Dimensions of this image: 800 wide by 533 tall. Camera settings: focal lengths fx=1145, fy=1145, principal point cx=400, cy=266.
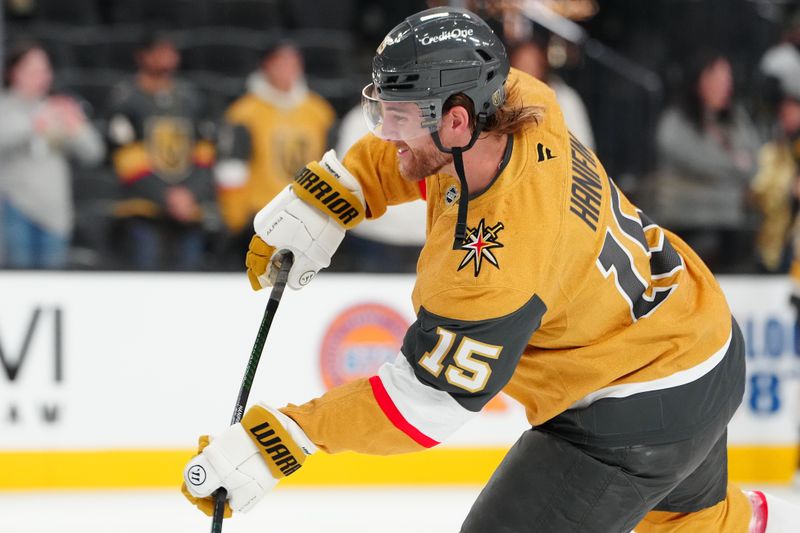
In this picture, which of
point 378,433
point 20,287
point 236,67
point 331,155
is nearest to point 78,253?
point 20,287

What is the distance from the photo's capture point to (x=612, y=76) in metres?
6.41

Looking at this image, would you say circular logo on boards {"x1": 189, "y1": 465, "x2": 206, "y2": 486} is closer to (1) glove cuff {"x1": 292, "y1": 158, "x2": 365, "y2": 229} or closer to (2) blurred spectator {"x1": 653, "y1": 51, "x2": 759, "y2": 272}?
(1) glove cuff {"x1": 292, "y1": 158, "x2": 365, "y2": 229}

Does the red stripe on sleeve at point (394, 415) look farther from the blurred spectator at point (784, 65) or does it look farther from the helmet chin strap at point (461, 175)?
the blurred spectator at point (784, 65)

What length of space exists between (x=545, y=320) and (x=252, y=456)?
65cm

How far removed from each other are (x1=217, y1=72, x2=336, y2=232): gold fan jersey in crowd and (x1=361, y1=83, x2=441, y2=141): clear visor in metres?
2.75

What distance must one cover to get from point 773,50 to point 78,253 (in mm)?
3880

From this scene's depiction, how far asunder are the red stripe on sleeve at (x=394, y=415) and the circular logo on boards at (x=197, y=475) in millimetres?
385

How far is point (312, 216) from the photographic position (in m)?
2.78

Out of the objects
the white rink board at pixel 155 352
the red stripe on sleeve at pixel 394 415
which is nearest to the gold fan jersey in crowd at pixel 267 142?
the white rink board at pixel 155 352

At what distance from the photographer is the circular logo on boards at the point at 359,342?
4.64 metres

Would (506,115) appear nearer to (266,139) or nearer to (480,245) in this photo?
(480,245)

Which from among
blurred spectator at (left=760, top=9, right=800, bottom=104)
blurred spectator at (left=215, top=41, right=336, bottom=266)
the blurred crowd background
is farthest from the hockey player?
blurred spectator at (left=760, top=9, right=800, bottom=104)

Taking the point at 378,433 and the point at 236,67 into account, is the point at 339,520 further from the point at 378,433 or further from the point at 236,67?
the point at 236,67

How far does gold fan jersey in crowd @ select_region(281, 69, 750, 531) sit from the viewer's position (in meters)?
2.21
